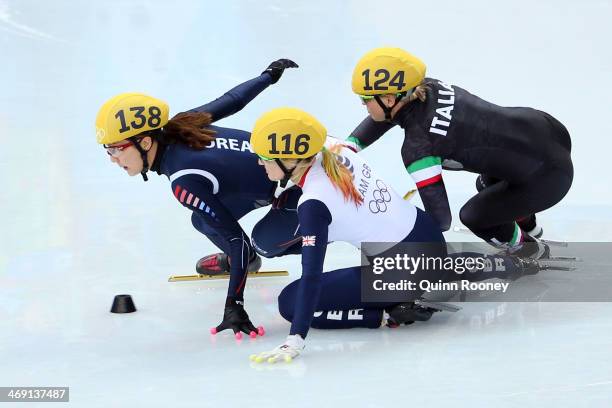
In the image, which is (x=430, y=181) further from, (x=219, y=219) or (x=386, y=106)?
(x=219, y=219)

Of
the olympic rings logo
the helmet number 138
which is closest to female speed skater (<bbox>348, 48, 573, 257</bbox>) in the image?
the olympic rings logo

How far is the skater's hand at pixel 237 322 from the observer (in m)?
5.19

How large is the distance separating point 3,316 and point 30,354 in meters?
0.82

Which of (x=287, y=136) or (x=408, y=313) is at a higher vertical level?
(x=287, y=136)

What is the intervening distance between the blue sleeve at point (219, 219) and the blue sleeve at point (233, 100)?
661 mm

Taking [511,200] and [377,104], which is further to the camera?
[511,200]

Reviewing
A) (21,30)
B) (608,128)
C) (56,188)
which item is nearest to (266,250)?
(56,188)

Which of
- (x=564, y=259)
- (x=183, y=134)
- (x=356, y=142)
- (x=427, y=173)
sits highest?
(x=356, y=142)

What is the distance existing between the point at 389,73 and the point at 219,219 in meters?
1.30

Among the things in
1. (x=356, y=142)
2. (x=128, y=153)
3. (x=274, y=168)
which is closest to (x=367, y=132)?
(x=356, y=142)

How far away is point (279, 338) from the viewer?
17.1 feet

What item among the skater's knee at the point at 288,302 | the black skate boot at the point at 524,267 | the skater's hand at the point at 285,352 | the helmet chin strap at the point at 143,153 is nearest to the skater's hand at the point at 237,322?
the skater's knee at the point at 288,302

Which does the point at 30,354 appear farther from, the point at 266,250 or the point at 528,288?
the point at 528,288

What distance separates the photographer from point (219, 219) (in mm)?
5320
